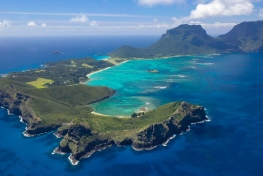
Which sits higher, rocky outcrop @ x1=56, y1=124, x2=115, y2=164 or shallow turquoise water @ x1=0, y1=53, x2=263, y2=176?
rocky outcrop @ x1=56, y1=124, x2=115, y2=164

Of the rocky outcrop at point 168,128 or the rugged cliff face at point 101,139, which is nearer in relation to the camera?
the rugged cliff face at point 101,139

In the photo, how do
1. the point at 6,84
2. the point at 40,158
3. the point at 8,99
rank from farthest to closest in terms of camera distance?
1. the point at 6,84
2. the point at 8,99
3. the point at 40,158

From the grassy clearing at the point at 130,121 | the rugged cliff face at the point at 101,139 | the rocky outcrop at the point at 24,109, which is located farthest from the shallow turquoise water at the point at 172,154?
the grassy clearing at the point at 130,121

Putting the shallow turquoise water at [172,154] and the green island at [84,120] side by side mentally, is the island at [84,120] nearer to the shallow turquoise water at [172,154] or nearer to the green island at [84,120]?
the green island at [84,120]

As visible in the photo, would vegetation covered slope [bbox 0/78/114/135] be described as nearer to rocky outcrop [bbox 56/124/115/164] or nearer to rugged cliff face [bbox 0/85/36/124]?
rugged cliff face [bbox 0/85/36/124]

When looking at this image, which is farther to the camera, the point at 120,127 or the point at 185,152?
the point at 120,127

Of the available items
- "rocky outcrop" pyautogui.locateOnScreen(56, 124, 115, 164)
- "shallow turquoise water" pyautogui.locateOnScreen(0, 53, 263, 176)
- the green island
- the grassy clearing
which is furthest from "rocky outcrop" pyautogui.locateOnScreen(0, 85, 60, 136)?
the grassy clearing

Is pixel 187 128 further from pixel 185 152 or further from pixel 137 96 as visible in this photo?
pixel 137 96

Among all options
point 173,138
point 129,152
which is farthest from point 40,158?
point 173,138
